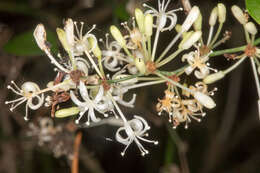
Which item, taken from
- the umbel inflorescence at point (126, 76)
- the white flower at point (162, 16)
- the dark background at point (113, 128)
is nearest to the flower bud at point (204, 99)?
the umbel inflorescence at point (126, 76)

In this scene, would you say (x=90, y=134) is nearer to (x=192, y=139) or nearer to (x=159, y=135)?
(x=159, y=135)

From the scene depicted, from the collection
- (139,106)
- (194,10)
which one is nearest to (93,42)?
(194,10)

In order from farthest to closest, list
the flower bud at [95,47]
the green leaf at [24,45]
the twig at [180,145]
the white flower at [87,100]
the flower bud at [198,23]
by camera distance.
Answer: the twig at [180,145] → the green leaf at [24,45] → the flower bud at [198,23] → the flower bud at [95,47] → the white flower at [87,100]

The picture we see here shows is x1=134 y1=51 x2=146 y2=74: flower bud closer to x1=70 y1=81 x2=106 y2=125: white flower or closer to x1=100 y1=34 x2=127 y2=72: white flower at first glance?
x1=70 y1=81 x2=106 y2=125: white flower

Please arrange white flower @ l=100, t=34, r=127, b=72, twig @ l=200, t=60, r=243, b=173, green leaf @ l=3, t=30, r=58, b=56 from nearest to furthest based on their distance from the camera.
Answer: white flower @ l=100, t=34, r=127, b=72 → green leaf @ l=3, t=30, r=58, b=56 → twig @ l=200, t=60, r=243, b=173

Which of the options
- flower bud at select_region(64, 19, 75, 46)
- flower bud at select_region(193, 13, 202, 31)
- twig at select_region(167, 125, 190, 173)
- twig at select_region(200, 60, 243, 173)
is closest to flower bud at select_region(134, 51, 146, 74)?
flower bud at select_region(64, 19, 75, 46)

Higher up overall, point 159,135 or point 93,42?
point 93,42

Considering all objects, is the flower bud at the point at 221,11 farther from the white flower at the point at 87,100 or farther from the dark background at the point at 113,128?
the dark background at the point at 113,128

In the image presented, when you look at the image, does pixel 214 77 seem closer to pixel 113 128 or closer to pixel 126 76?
pixel 126 76

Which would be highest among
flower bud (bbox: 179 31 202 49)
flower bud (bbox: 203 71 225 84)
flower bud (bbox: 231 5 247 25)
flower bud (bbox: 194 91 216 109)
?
flower bud (bbox: 231 5 247 25)
